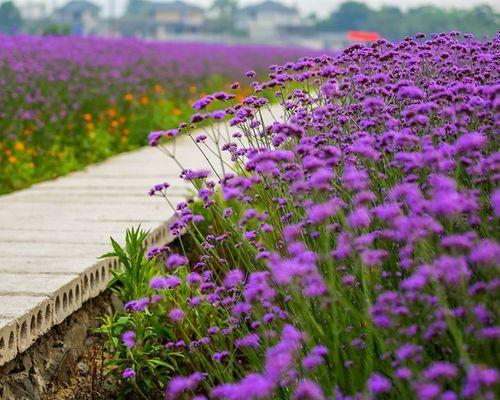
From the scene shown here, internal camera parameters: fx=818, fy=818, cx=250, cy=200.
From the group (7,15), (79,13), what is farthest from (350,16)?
(7,15)

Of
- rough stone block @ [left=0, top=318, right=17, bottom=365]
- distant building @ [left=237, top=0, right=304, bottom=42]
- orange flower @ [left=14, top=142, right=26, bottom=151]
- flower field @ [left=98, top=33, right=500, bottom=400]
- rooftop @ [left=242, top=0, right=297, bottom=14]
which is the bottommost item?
distant building @ [left=237, top=0, right=304, bottom=42]

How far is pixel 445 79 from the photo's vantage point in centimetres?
328

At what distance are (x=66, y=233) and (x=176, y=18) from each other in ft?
393

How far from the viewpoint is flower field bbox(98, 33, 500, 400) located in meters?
1.70

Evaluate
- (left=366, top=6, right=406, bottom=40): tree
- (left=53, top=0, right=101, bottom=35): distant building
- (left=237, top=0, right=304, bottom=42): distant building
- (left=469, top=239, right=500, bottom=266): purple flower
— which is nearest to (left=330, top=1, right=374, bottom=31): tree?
(left=237, top=0, right=304, bottom=42): distant building

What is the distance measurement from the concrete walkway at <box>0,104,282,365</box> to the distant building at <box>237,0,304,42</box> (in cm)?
11331

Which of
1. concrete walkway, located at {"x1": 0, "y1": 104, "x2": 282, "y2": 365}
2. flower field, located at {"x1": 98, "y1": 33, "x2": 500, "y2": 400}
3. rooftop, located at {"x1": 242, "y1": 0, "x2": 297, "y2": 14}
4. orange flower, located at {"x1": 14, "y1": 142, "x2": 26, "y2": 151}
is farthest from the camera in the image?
rooftop, located at {"x1": 242, "y1": 0, "x2": 297, "y2": 14}

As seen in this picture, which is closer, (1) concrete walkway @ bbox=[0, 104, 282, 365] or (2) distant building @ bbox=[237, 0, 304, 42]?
(1) concrete walkway @ bbox=[0, 104, 282, 365]

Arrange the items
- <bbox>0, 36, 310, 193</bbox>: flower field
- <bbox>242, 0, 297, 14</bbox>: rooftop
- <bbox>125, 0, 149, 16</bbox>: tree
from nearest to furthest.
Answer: <bbox>0, 36, 310, 193</bbox>: flower field < <bbox>242, 0, 297, 14</bbox>: rooftop < <bbox>125, 0, 149, 16</bbox>: tree

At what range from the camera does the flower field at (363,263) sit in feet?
5.58

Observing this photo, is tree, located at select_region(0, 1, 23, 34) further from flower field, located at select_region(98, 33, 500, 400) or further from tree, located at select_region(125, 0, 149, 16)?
flower field, located at select_region(98, 33, 500, 400)

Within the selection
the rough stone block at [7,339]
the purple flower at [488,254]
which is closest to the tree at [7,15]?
the rough stone block at [7,339]

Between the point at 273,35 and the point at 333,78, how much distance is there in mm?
116835

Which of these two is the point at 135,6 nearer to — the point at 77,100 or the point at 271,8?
the point at 271,8
